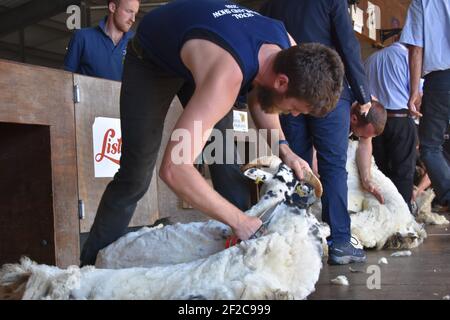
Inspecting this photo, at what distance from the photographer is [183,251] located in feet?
8.25

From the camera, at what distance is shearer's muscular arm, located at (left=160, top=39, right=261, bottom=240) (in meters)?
2.00

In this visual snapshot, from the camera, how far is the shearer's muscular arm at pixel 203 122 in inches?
78.8

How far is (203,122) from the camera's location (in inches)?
78.8

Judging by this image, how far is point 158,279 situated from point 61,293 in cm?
34

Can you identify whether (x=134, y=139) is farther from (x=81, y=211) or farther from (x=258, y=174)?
(x=81, y=211)

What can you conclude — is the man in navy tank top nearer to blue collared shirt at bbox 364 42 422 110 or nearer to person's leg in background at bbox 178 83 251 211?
person's leg in background at bbox 178 83 251 211

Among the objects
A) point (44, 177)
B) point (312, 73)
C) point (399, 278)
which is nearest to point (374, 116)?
point (399, 278)

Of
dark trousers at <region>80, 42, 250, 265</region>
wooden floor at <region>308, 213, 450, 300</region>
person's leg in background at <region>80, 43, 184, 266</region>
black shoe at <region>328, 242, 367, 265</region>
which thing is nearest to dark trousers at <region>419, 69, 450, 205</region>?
wooden floor at <region>308, 213, 450, 300</region>

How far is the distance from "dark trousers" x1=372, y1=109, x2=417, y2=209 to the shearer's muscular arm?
3.72m

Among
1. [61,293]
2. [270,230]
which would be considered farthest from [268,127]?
[61,293]

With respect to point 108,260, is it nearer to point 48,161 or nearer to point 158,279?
point 158,279

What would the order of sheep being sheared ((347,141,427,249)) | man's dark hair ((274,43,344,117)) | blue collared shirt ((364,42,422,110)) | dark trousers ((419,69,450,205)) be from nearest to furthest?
man's dark hair ((274,43,344,117)) → sheep being sheared ((347,141,427,249)) → dark trousers ((419,69,450,205)) → blue collared shirt ((364,42,422,110))
